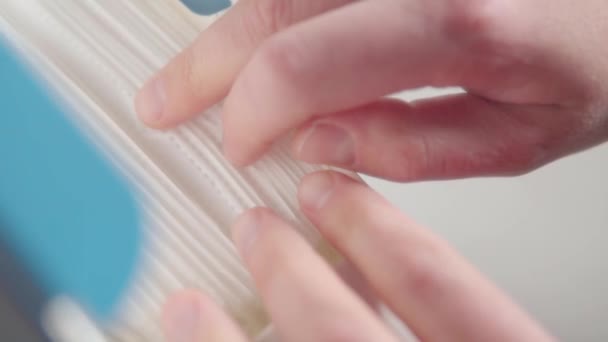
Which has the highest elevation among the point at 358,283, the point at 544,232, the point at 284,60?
the point at 284,60

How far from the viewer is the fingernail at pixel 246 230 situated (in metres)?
0.28

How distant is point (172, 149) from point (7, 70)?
9cm

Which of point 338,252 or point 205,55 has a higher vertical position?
point 205,55

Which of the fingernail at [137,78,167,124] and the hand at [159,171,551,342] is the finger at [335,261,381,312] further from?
the fingernail at [137,78,167,124]

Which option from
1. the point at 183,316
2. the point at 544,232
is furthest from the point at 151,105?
the point at 544,232

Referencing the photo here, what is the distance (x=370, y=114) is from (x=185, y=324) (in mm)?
159

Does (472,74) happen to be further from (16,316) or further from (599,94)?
(16,316)

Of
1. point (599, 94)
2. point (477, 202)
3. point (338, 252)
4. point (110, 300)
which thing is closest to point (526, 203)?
point (477, 202)

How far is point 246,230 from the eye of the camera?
29cm

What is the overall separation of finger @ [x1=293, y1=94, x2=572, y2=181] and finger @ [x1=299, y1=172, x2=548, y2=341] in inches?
1.1

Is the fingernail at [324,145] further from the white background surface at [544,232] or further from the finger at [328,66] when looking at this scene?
the white background surface at [544,232]

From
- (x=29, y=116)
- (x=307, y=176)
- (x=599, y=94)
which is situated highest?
(x=29, y=116)

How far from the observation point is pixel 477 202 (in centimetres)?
68

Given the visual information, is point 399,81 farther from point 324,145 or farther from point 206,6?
point 206,6
